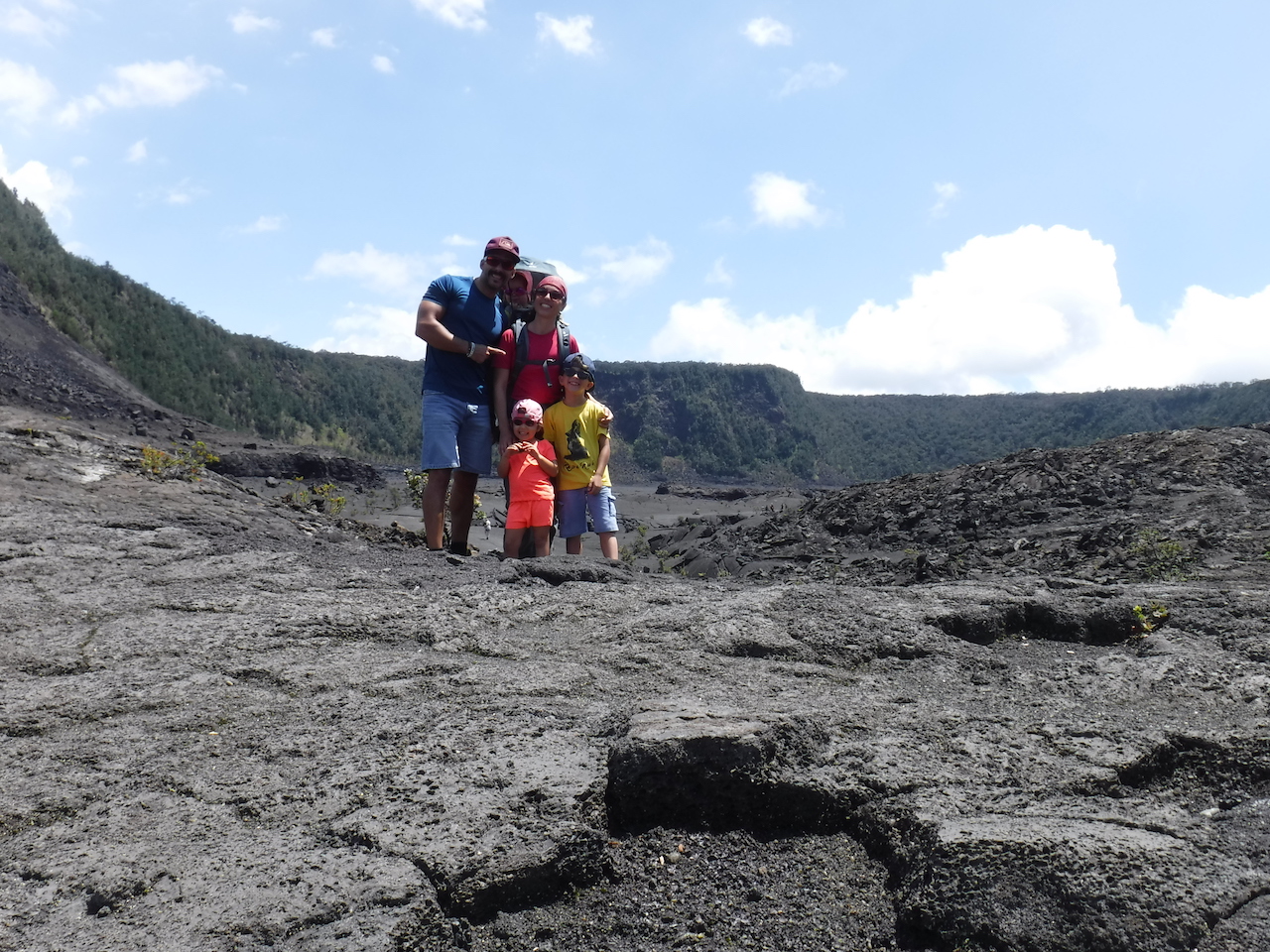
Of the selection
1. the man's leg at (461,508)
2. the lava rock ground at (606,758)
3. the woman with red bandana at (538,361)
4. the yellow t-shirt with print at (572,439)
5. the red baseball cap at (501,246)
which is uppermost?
the red baseball cap at (501,246)

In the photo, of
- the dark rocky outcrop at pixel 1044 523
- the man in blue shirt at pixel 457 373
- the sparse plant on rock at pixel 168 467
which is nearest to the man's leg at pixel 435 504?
the man in blue shirt at pixel 457 373

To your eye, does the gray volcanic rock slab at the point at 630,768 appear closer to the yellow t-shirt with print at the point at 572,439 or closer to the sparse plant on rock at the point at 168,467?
the yellow t-shirt with print at the point at 572,439

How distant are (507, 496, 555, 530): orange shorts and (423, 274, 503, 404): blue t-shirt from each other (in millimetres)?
776

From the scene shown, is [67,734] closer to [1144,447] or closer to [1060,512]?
[1060,512]

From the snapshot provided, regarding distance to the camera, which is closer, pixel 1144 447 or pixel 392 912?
pixel 392 912

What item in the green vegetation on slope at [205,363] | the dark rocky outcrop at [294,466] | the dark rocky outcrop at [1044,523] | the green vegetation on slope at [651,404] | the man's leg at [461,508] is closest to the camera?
the man's leg at [461,508]

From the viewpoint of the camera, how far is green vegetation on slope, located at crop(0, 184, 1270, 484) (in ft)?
80.9

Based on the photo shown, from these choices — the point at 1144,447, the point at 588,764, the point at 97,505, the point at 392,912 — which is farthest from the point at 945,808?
the point at 1144,447

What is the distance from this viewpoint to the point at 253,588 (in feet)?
11.5

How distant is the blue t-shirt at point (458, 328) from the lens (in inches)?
189

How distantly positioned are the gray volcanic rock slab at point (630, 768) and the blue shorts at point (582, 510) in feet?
3.59

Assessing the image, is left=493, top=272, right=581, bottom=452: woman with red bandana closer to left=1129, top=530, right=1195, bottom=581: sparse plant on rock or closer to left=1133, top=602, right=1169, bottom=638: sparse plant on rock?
left=1133, top=602, right=1169, bottom=638: sparse plant on rock

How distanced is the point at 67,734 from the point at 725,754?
167 centimetres

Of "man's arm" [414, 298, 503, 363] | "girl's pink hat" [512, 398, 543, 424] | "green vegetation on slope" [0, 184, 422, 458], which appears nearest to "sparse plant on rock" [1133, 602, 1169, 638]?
"girl's pink hat" [512, 398, 543, 424]
